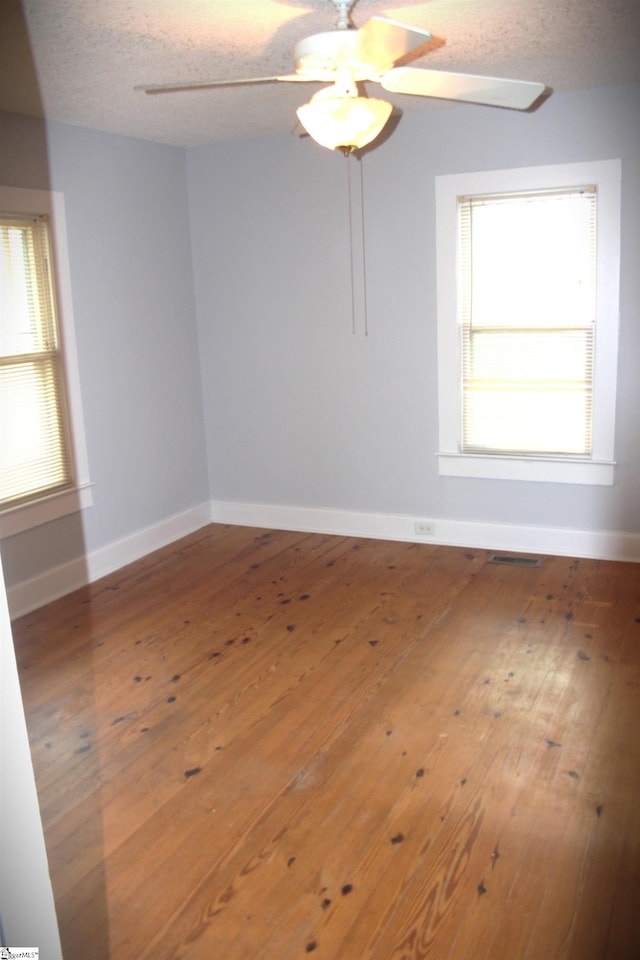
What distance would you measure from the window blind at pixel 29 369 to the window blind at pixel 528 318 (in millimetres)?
2277

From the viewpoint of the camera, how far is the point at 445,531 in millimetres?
5109

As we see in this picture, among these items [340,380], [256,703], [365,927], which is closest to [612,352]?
[340,380]

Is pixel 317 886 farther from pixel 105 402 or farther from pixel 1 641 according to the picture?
pixel 105 402

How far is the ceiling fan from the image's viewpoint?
2.61 m

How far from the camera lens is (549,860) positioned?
2316mm

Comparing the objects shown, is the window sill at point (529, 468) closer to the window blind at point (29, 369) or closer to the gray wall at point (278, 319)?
the gray wall at point (278, 319)

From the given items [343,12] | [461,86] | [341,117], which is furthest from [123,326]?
[461,86]

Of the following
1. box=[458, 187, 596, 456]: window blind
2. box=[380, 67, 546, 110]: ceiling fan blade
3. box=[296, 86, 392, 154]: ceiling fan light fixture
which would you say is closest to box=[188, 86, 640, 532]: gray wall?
box=[458, 187, 596, 456]: window blind

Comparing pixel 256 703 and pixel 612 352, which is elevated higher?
pixel 612 352

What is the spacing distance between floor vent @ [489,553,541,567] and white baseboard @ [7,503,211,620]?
202 centimetres

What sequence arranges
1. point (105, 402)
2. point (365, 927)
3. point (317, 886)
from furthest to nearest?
point (105, 402)
point (317, 886)
point (365, 927)

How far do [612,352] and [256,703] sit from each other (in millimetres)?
2657

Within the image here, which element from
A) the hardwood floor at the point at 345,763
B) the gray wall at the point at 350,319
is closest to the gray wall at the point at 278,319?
the gray wall at the point at 350,319

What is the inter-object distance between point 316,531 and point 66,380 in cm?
188
